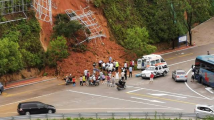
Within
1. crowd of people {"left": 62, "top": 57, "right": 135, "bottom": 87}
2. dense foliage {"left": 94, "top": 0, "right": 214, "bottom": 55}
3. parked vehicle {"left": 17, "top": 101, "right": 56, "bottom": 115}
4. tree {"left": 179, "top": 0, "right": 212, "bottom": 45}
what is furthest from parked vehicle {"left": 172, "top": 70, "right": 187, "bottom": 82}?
tree {"left": 179, "top": 0, "right": 212, "bottom": 45}

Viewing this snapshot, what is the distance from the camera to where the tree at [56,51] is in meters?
53.5

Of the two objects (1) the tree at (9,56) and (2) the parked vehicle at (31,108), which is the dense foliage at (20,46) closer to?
(1) the tree at (9,56)

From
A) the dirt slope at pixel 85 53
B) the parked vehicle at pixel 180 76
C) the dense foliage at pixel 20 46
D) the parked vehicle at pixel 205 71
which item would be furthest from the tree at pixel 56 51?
the parked vehicle at pixel 205 71

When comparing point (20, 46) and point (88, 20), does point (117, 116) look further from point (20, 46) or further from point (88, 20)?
point (88, 20)

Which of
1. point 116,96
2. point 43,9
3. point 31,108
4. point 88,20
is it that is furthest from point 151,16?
point 31,108

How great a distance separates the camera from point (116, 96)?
4478 centimetres

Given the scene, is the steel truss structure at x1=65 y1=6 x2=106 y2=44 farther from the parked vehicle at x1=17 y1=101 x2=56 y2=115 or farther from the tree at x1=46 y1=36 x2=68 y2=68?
the parked vehicle at x1=17 y1=101 x2=56 y2=115

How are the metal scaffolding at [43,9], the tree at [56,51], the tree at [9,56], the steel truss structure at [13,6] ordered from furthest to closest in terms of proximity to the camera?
the metal scaffolding at [43,9]
the steel truss structure at [13,6]
the tree at [56,51]
the tree at [9,56]

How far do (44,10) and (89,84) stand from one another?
14730 mm

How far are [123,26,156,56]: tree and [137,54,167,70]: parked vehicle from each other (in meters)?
3.54

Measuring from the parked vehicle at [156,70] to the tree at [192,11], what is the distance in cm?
1876

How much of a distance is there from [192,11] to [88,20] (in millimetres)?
18863

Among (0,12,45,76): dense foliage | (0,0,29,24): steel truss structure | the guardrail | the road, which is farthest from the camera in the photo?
(0,0,29,24): steel truss structure

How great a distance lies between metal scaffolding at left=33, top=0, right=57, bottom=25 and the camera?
5734cm
